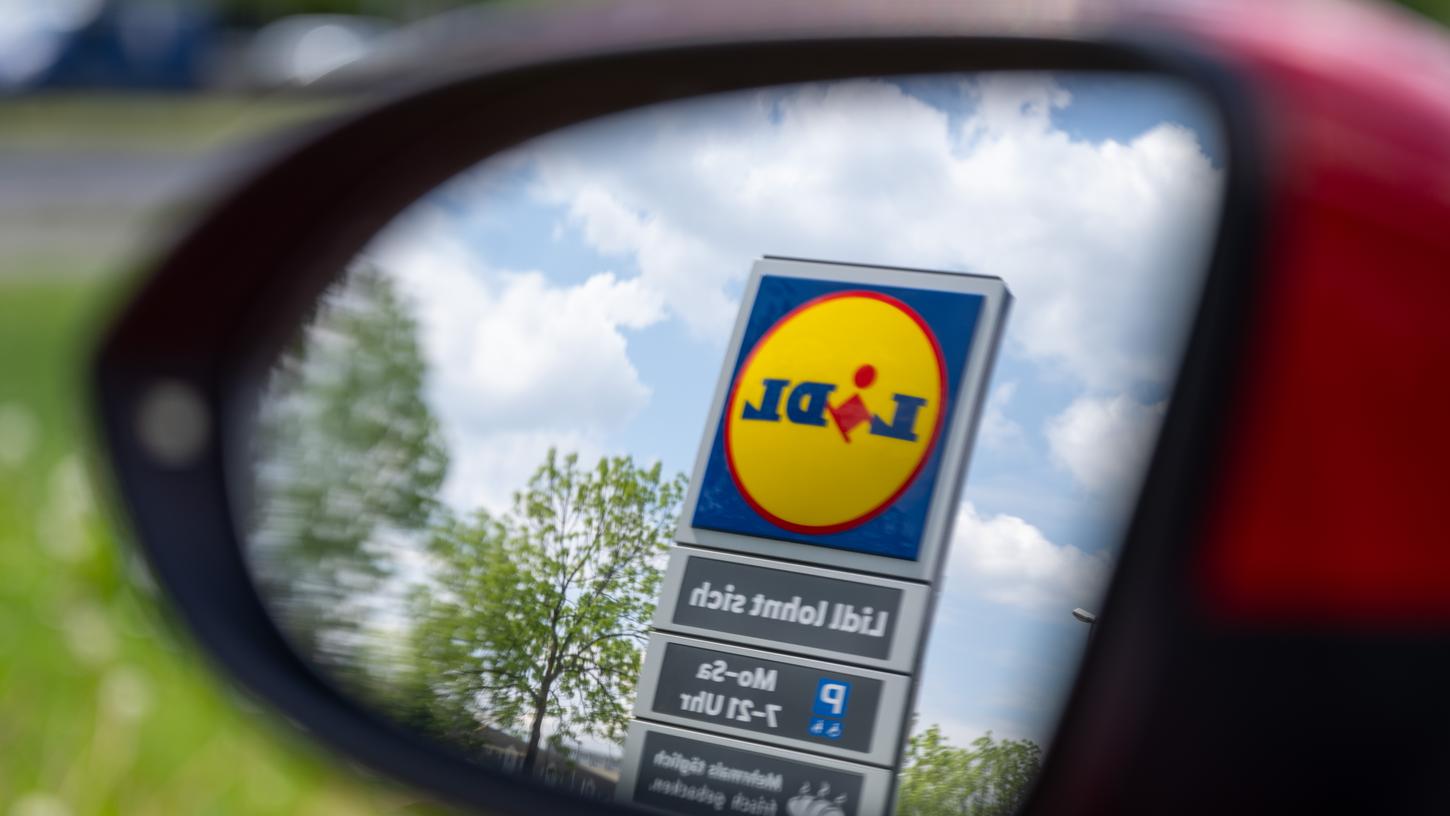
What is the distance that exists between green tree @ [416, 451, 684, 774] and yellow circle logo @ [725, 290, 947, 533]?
105 millimetres

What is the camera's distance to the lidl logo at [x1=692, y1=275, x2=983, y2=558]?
1.05 meters

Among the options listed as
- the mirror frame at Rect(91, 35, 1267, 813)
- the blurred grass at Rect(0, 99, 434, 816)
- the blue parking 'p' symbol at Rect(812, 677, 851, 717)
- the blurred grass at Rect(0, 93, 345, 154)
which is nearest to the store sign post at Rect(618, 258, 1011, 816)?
the blue parking 'p' symbol at Rect(812, 677, 851, 717)

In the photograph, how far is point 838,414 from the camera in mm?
1085

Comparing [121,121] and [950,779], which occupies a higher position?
[121,121]

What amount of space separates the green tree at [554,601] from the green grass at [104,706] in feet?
3.10

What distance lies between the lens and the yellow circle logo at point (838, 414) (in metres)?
A: 1.06

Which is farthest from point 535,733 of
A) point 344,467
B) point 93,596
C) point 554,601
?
point 93,596

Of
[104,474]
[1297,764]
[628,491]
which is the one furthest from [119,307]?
[1297,764]

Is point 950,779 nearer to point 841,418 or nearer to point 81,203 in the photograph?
point 841,418

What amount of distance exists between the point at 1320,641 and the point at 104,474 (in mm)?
1554

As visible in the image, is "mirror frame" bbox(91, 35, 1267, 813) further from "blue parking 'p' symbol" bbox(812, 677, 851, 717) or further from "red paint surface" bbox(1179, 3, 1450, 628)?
"blue parking 'p' symbol" bbox(812, 677, 851, 717)

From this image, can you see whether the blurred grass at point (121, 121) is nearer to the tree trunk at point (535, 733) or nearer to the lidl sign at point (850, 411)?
the tree trunk at point (535, 733)

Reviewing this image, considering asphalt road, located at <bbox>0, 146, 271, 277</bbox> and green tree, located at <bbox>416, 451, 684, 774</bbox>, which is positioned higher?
asphalt road, located at <bbox>0, 146, 271, 277</bbox>

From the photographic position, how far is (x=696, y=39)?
3.79ft
